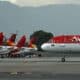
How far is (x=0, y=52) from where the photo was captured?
300 ft

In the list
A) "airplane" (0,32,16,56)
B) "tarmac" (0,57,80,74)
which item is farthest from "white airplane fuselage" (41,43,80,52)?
"airplane" (0,32,16,56)

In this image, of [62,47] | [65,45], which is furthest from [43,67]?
[65,45]

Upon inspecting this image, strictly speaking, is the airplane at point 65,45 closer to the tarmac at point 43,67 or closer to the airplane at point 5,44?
the tarmac at point 43,67

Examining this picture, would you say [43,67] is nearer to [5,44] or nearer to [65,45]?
[65,45]

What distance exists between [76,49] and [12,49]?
123 feet

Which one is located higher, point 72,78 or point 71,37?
point 71,37

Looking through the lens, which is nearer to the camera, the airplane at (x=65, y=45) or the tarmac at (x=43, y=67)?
the tarmac at (x=43, y=67)

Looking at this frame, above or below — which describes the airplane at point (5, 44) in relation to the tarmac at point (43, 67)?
above

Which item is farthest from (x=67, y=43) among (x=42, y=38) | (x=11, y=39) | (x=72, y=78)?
(x=42, y=38)

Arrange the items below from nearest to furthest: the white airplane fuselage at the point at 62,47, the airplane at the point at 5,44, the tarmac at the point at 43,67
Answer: the tarmac at the point at 43,67, the white airplane fuselage at the point at 62,47, the airplane at the point at 5,44

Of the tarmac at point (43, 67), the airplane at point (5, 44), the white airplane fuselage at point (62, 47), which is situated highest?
the airplane at point (5, 44)

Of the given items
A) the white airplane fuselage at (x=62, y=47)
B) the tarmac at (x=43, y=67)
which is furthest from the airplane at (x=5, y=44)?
the tarmac at (x=43, y=67)

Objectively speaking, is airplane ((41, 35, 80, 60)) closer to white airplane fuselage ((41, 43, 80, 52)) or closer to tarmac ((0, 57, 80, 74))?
white airplane fuselage ((41, 43, 80, 52))

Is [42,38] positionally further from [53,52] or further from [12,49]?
[53,52]
